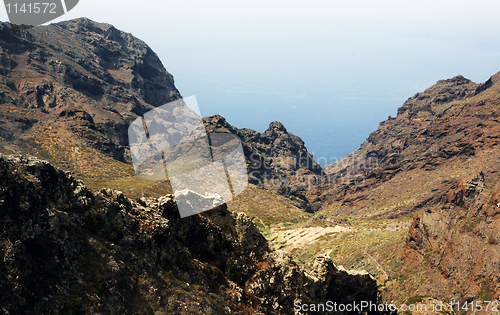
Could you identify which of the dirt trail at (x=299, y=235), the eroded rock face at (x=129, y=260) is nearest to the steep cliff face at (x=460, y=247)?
the eroded rock face at (x=129, y=260)

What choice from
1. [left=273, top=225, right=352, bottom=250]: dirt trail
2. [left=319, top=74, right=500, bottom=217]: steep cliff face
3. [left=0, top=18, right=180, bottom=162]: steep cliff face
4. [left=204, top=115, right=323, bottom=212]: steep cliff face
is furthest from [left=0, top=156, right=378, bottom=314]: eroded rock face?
[left=204, top=115, right=323, bottom=212]: steep cliff face

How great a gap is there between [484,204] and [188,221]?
46242 mm

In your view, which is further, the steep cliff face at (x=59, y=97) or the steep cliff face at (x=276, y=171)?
the steep cliff face at (x=276, y=171)

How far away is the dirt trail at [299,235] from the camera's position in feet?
291

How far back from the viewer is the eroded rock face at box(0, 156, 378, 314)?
49.3ft

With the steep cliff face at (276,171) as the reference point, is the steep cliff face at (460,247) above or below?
below

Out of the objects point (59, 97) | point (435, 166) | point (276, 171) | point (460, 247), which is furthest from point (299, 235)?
point (59, 97)

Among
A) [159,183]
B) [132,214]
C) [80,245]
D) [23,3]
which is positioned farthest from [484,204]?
[23,3]

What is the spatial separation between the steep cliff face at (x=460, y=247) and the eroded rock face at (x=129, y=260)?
61.7 ft

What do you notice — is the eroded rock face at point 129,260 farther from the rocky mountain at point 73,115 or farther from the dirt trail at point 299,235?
the dirt trail at point 299,235

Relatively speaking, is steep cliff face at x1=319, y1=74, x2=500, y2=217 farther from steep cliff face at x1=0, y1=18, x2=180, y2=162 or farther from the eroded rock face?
steep cliff face at x1=0, y1=18, x2=180, y2=162

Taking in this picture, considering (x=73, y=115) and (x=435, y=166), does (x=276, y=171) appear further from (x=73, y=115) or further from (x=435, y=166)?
(x=73, y=115)

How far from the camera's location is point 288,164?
190 meters

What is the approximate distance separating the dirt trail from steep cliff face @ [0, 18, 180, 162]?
62112 millimetres
